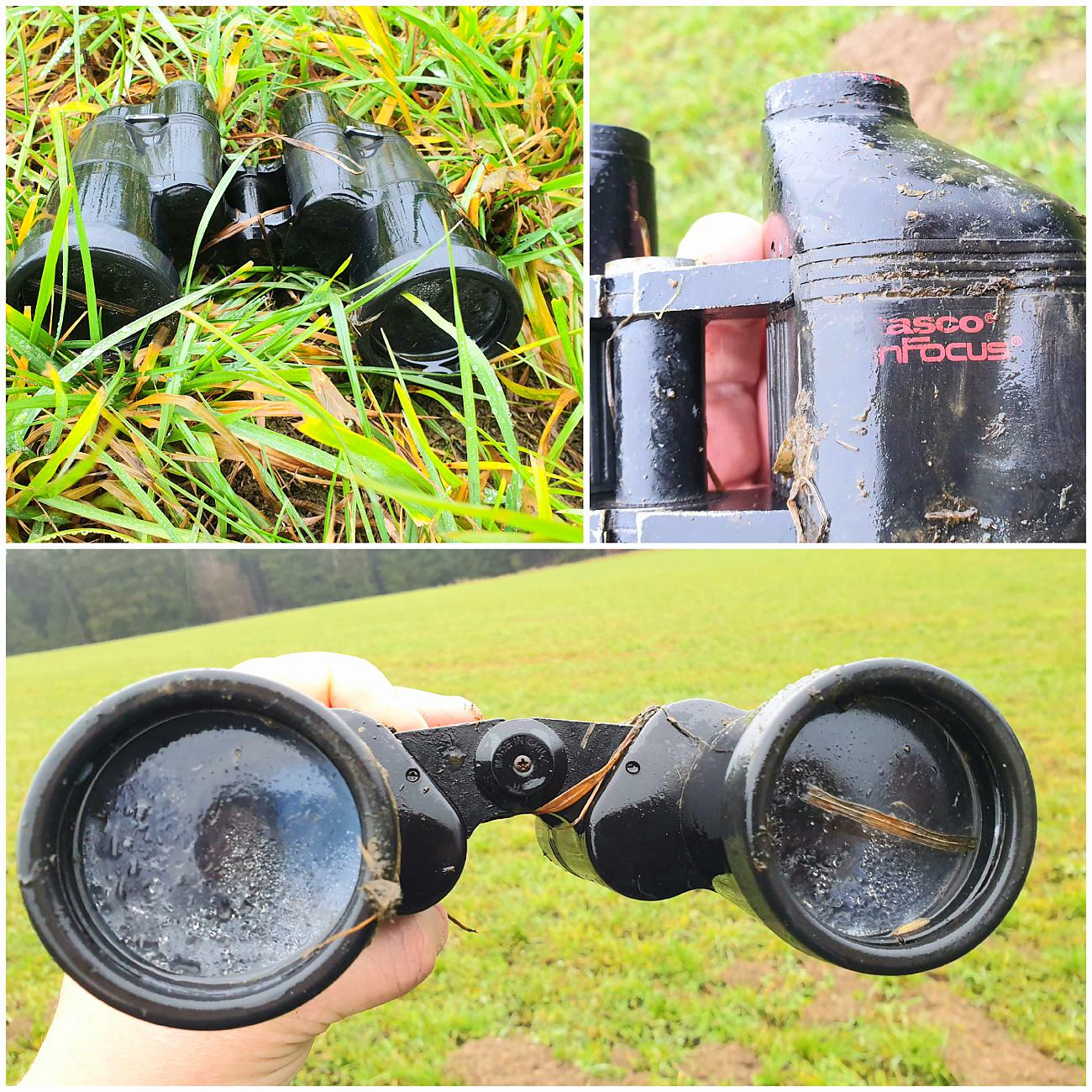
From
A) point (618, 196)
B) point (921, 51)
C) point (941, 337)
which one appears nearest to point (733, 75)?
point (921, 51)

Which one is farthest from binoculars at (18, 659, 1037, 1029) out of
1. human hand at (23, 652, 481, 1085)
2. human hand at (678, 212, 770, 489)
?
human hand at (678, 212, 770, 489)

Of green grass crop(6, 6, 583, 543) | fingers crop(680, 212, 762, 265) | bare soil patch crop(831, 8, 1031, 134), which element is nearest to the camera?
green grass crop(6, 6, 583, 543)

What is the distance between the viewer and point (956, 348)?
3.88 ft

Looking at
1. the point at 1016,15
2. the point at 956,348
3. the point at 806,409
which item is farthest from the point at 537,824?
the point at 1016,15

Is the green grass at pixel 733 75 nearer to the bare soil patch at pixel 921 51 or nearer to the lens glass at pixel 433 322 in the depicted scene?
the bare soil patch at pixel 921 51

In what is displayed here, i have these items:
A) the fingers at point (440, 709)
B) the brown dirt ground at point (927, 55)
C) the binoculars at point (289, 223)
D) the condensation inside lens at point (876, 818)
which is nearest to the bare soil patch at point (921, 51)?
the brown dirt ground at point (927, 55)

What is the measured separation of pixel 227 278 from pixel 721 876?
1267 millimetres

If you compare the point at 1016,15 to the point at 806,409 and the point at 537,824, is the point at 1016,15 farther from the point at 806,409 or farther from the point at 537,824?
the point at 537,824

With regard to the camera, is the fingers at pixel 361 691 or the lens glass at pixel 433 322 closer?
→ the fingers at pixel 361 691

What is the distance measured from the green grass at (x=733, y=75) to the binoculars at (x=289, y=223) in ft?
5.29

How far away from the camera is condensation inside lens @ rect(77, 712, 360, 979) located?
0.81 m

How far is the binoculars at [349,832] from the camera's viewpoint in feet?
2.55

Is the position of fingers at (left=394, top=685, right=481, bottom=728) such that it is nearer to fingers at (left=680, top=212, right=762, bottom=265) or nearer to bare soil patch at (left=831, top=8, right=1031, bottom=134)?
fingers at (left=680, top=212, right=762, bottom=265)

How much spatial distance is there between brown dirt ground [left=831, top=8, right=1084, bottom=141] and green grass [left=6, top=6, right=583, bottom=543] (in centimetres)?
149
